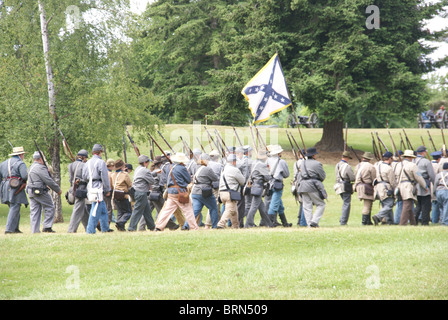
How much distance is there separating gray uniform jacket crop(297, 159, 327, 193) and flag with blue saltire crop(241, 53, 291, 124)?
2111mm

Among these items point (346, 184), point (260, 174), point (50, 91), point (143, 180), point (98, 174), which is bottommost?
point (346, 184)

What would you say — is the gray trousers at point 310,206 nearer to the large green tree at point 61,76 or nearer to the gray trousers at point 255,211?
the gray trousers at point 255,211

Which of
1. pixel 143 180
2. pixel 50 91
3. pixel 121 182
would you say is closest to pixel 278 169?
pixel 143 180

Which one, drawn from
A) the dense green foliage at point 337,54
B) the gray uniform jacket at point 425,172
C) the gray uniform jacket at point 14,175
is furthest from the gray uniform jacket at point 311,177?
→ the dense green foliage at point 337,54

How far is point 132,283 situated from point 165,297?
55.1 inches

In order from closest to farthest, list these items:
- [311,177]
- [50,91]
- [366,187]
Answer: [311,177], [366,187], [50,91]

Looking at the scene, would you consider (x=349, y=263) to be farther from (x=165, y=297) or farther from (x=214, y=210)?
(x=214, y=210)

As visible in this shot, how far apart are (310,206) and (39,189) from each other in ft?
21.6

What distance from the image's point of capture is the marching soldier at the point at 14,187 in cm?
1495

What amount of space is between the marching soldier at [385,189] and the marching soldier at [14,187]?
29.0 feet

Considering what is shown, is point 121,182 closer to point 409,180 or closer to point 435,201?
point 409,180

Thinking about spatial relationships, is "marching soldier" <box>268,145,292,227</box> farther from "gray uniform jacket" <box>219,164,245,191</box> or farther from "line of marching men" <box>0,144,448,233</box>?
"gray uniform jacket" <box>219,164,245,191</box>

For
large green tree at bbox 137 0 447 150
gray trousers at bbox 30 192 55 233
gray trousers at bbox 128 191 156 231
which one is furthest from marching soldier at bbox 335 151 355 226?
large green tree at bbox 137 0 447 150

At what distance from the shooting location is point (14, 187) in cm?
1488
